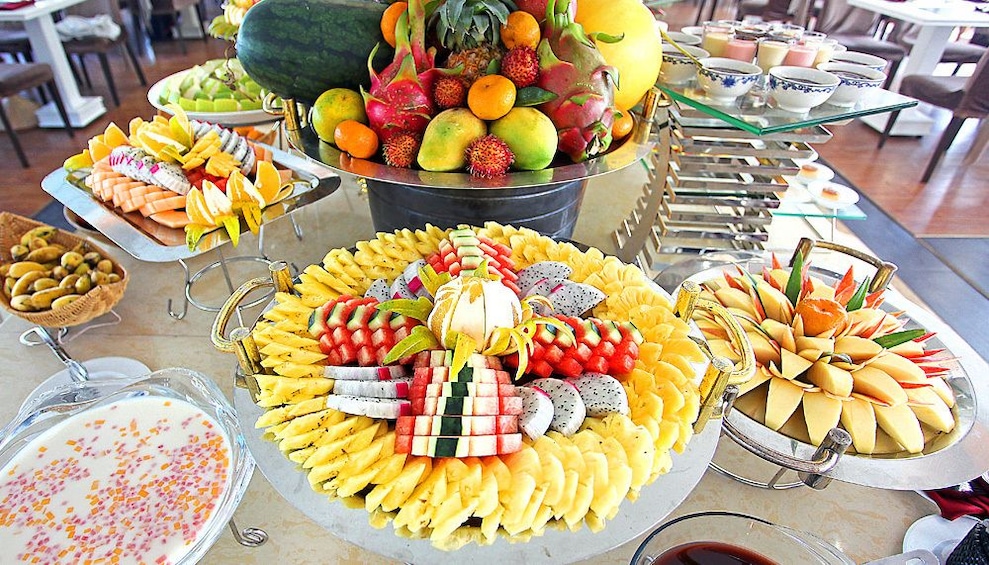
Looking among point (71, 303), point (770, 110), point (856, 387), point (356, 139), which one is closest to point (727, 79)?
point (770, 110)

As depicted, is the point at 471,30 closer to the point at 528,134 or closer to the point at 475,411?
the point at 528,134

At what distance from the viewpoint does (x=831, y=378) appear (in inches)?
31.2

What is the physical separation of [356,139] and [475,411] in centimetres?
59

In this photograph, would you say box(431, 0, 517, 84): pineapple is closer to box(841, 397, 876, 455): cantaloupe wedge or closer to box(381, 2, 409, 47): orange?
box(381, 2, 409, 47): orange

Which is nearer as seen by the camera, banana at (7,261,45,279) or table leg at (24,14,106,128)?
banana at (7,261,45,279)

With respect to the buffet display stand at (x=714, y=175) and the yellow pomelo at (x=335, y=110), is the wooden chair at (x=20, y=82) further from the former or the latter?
the buffet display stand at (x=714, y=175)

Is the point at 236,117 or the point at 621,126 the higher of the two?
the point at 621,126

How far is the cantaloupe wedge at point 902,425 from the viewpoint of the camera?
0.76m

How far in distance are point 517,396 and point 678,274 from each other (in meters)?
0.58

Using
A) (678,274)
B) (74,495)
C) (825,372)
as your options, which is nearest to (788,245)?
(678,274)

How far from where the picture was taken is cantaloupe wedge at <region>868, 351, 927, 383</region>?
82cm

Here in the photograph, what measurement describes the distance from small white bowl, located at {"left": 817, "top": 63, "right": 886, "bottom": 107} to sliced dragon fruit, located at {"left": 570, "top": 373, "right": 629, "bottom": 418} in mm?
759

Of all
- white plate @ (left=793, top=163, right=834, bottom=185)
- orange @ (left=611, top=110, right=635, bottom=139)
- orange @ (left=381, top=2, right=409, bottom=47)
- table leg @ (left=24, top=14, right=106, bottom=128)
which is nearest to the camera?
orange @ (left=381, top=2, right=409, bottom=47)

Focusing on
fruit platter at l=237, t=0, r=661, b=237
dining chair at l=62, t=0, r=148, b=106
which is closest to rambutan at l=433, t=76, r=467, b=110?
fruit platter at l=237, t=0, r=661, b=237
